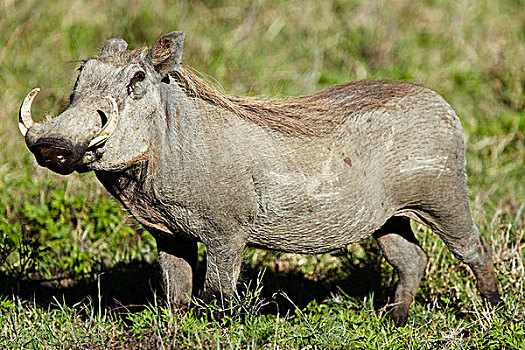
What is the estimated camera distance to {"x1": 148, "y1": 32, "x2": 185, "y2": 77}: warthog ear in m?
3.08

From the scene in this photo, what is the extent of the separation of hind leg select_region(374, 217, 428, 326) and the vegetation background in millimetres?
120

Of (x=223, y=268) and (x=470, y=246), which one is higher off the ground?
(x=223, y=268)

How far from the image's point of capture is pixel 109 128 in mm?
2824

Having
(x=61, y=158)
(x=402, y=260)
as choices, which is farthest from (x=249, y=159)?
(x=402, y=260)

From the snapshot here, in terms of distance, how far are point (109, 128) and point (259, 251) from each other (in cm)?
224

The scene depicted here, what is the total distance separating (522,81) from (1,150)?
4.88m

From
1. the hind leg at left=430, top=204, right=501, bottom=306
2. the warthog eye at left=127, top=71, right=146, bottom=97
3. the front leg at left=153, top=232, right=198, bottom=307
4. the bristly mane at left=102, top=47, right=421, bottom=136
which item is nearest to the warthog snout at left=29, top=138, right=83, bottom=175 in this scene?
the warthog eye at left=127, top=71, right=146, bottom=97

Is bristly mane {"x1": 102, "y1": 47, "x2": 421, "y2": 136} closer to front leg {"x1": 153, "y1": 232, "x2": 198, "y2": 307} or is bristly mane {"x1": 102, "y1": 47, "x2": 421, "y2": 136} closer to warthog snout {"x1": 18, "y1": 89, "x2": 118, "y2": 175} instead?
warthog snout {"x1": 18, "y1": 89, "x2": 118, "y2": 175}

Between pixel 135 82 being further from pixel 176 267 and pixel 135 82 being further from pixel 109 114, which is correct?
pixel 176 267

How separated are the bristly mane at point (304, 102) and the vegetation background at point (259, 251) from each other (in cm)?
55

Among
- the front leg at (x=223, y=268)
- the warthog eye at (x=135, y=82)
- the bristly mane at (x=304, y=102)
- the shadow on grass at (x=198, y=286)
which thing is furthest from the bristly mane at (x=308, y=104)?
the shadow on grass at (x=198, y=286)

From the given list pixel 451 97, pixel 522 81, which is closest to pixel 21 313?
pixel 451 97

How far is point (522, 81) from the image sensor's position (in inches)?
280

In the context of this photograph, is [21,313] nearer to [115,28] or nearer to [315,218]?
[315,218]
